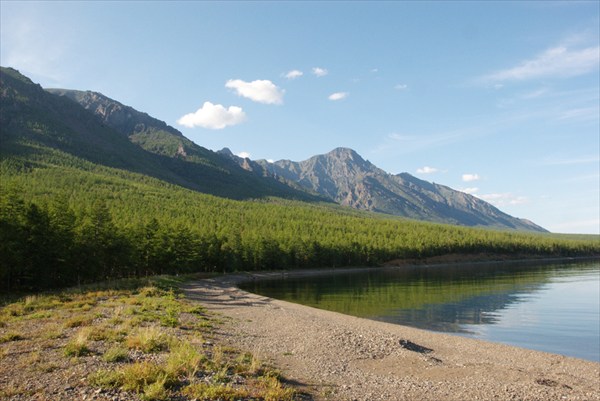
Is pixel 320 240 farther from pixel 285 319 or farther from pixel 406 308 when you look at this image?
pixel 285 319

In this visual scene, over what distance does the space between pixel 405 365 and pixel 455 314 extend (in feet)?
98.9

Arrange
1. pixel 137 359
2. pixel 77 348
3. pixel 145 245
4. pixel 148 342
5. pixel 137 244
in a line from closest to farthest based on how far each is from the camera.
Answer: pixel 137 359 < pixel 77 348 < pixel 148 342 < pixel 137 244 < pixel 145 245

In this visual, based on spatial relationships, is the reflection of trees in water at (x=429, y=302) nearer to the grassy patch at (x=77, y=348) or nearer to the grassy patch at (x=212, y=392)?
the grassy patch at (x=212, y=392)

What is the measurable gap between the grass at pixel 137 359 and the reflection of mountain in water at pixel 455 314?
2545 cm

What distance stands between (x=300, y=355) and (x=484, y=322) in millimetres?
29730

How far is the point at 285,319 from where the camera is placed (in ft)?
129

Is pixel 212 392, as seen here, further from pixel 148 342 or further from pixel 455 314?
pixel 455 314

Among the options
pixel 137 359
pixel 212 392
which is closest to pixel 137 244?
pixel 137 359

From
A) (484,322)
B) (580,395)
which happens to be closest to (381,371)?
(580,395)

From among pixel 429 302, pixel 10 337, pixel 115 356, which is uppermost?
pixel 115 356

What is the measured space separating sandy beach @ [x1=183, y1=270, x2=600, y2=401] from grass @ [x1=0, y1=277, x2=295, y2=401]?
7.94 feet

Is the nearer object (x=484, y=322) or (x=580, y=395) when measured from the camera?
(x=580, y=395)

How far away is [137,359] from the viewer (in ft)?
59.0

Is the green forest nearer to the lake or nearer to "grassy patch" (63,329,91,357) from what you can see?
the lake
